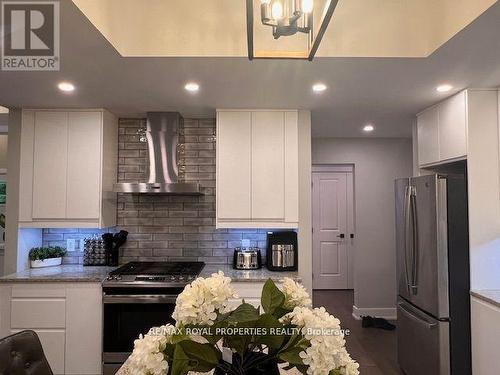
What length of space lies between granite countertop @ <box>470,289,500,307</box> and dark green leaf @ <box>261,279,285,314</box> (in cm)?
199

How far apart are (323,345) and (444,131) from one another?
2580 mm

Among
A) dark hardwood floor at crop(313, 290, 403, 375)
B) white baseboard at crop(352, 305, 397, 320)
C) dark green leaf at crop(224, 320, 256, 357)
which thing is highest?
dark green leaf at crop(224, 320, 256, 357)

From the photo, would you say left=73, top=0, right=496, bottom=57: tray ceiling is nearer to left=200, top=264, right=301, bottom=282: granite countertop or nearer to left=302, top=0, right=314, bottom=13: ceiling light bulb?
left=302, top=0, right=314, bottom=13: ceiling light bulb

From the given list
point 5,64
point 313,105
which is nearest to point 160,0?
point 5,64

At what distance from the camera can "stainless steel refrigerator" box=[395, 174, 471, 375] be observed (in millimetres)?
2393

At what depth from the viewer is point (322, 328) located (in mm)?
811

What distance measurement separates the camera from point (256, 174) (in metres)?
3.00

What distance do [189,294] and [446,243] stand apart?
2.24 m

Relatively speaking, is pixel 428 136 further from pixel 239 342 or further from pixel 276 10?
pixel 239 342

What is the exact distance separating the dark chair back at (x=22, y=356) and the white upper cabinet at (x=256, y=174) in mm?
1713

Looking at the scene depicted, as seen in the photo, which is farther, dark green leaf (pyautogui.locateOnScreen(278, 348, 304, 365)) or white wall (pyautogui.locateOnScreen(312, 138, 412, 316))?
white wall (pyautogui.locateOnScreen(312, 138, 412, 316))

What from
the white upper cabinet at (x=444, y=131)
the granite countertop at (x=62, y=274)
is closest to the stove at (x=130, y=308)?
the granite countertop at (x=62, y=274)

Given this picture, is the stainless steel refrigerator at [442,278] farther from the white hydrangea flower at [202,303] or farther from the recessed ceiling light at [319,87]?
the white hydrangea flower at [202,303]

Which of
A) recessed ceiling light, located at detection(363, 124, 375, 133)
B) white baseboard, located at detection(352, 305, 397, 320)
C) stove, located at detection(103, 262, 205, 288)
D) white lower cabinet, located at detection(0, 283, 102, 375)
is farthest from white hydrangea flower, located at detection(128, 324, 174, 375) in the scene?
white baseboard, located at detection(352, 305, 397, 320)
